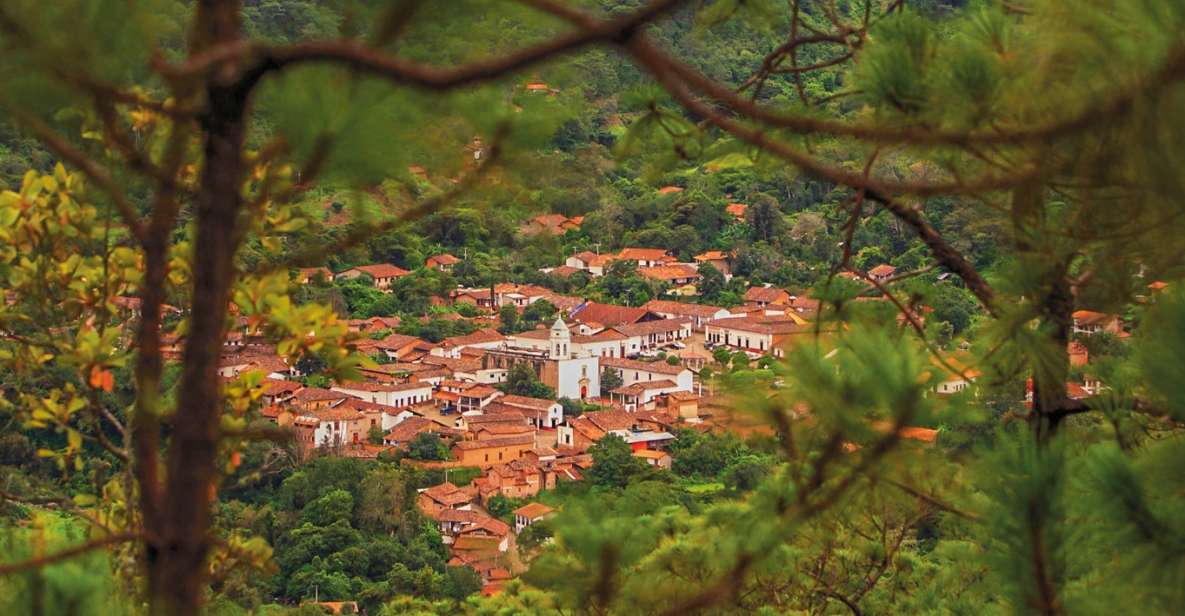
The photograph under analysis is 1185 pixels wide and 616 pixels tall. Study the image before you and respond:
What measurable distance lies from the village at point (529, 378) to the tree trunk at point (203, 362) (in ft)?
31.8

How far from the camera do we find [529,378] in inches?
720

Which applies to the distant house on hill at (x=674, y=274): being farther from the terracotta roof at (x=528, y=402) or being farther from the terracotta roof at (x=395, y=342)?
the terracotta roof at (x=395, y=342)

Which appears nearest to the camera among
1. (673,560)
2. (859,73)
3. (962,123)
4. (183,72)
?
(183,72)

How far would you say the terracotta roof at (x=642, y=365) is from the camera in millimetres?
18391

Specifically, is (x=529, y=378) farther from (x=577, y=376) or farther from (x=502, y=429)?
(x=502, y=429)

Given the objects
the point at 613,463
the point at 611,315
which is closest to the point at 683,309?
the point at 611,315

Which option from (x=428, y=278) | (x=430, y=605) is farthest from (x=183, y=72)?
(x=428, y=278)

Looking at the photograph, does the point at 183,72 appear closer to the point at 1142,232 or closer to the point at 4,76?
the point at 4,76

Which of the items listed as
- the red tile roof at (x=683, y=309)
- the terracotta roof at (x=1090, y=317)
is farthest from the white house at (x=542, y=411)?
the terracotta roof at (x=1090, y=317)

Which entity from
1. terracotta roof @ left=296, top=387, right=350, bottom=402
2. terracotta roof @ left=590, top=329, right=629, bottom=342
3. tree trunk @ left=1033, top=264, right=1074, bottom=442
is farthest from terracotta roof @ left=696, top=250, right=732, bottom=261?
tree trunk @ left=1033, top=264, right=1074, bottom=442

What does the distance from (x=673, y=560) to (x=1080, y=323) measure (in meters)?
0.61

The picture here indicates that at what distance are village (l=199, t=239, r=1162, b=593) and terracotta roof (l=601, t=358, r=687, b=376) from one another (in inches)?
0.8

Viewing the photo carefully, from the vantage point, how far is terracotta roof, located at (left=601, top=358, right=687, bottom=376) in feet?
60.3

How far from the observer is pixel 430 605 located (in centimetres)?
736
